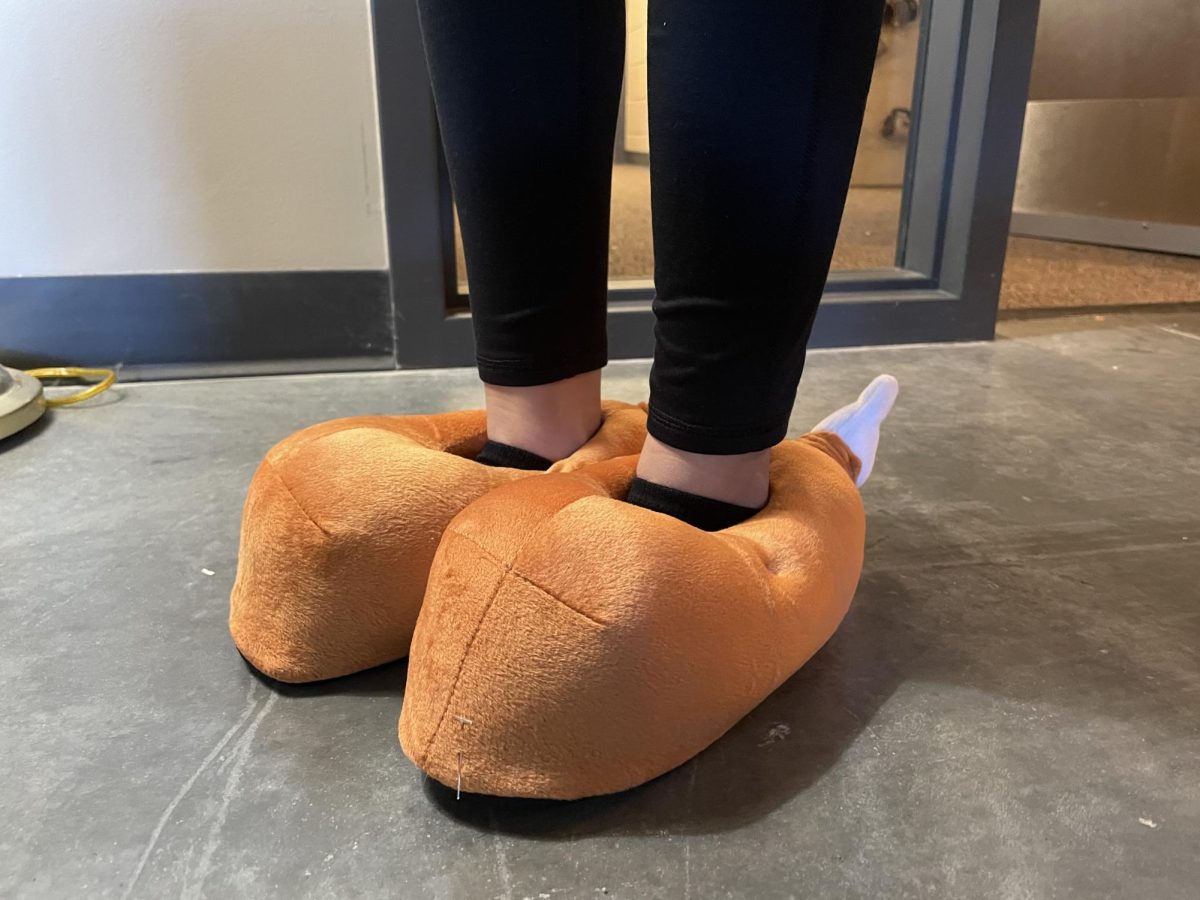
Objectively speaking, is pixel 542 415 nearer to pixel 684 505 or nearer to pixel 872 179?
pixel 684 505

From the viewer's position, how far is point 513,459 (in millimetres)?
528

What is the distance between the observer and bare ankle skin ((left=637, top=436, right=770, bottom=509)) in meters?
0.45

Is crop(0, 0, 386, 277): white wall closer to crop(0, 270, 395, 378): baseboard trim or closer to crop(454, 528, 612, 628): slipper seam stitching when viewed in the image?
crop(0, 270, 395, 378): baseboard trim

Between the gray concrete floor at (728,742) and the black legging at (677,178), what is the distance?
0.17 m

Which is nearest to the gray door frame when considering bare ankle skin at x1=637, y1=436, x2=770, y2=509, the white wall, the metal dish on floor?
the white wall

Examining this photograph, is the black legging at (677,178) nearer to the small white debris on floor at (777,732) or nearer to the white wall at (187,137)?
the small white debris on floor at (777,732)

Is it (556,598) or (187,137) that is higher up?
(187,137)

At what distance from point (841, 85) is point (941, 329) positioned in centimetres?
102

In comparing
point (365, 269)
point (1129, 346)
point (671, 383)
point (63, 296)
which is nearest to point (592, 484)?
point (671, 383)

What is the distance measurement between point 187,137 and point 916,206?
1.03 metres

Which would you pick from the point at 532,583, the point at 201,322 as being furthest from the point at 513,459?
the point at 201,322

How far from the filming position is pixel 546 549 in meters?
0.38

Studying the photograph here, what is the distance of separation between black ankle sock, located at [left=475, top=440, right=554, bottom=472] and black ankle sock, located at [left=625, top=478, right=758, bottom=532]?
73 mm

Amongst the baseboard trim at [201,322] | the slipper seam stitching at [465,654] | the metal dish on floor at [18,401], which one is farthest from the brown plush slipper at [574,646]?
the baseboard trim at [201,322]
